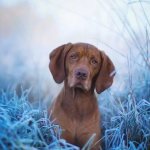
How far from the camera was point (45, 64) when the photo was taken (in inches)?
256

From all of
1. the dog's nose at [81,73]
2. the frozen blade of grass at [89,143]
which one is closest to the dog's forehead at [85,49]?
the dog's nose at [81,73]

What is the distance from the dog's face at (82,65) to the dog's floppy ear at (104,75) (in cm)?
4

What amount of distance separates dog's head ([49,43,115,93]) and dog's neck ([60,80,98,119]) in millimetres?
100

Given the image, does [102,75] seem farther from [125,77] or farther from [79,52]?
[125,77]

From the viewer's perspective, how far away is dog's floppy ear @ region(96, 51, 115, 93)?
459cm

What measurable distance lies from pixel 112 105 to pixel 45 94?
1127 mm

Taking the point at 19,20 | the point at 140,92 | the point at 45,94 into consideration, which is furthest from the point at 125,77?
the point at 19,20

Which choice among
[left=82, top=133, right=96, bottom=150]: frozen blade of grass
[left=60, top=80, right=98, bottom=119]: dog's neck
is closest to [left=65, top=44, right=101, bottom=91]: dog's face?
[left=60, top=80, right=98, bottom=119]: dog's neck

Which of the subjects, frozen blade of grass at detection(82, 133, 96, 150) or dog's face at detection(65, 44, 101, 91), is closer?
frozen blade of grass at detection(82, 133, 96, 150)

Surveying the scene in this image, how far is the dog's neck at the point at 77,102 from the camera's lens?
4598 mm

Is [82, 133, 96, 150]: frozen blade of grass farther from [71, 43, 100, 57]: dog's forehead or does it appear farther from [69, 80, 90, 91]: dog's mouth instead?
[71, 43, 100, 57]: dog's forehead

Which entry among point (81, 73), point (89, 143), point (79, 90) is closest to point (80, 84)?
point (81, 73)

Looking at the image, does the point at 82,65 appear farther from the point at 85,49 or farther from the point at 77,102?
the point at 77,102

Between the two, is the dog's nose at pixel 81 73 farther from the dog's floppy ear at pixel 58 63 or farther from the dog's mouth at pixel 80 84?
the dog's floppy ear at pixel 58 63
